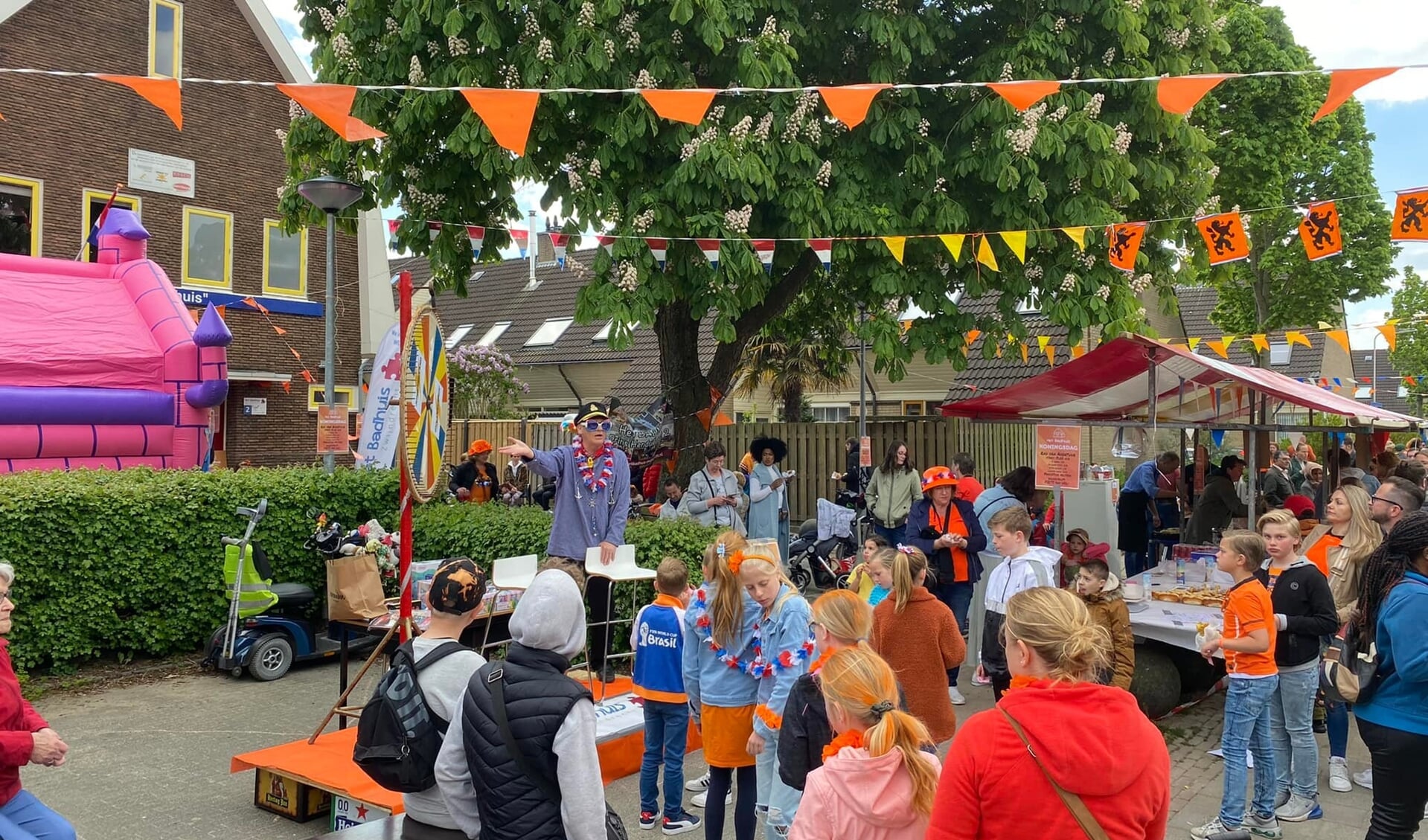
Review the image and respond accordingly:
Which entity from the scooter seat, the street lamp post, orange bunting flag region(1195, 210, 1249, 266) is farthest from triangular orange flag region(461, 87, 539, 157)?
orange bunting flag region(1195, 210, 1249, 266)

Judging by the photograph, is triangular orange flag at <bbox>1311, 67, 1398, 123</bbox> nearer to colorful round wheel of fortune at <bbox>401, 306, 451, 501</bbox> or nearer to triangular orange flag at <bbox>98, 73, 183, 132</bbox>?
colorful round wheel of fortune at <bbox>401, 306, 451, 501</bbox>

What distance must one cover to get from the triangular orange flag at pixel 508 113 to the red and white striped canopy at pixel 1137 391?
18.2 feet

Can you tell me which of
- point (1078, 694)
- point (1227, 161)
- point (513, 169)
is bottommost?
point (1078, 694)

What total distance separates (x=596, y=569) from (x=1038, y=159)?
589 cm

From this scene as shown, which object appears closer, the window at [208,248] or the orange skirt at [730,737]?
the orange skirt at [730,737]

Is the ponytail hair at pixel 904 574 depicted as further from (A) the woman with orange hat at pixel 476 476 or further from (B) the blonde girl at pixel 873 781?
(A) the woman with orange hat at pixel 476 476

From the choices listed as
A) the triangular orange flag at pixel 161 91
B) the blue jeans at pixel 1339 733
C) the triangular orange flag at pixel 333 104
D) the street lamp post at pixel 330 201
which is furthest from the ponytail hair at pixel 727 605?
the street lamp post at pixel 330 201

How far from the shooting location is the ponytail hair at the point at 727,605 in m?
4.69

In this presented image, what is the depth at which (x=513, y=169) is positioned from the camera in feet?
31.7

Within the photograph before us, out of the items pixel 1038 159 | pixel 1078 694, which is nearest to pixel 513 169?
pixel 1038 159

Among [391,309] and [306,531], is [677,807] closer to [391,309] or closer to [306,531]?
[306,531]

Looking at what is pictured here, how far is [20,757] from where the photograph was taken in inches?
140

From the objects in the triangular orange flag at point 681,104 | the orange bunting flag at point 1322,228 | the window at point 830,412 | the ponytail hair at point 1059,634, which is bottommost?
the ponytail hair at point 1059,634

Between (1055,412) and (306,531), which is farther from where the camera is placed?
(1055,412)
